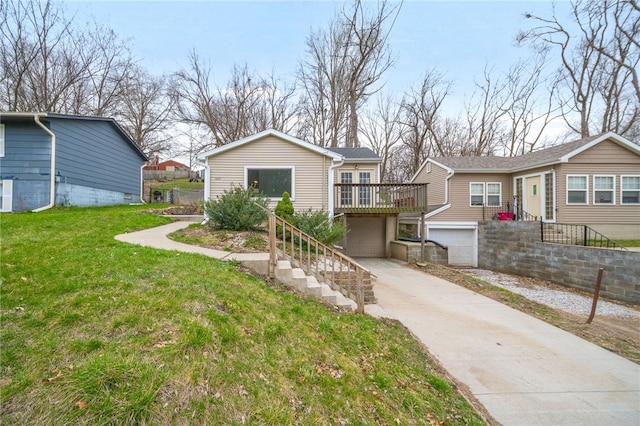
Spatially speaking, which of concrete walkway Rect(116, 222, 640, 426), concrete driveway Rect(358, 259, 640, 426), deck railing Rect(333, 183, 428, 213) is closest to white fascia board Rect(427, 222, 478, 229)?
deck railing Rect(333, 183, 428, 213)

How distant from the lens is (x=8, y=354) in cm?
233

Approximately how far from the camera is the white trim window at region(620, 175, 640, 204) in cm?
1200

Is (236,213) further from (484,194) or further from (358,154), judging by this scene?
(484,194)

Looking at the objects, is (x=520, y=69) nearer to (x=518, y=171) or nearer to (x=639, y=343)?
(x=518, y=171)

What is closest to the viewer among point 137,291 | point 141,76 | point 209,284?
point 137,291

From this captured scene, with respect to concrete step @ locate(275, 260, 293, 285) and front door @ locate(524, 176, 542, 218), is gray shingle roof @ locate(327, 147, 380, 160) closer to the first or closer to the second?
front door @ locate(524, 176, 542, 218)

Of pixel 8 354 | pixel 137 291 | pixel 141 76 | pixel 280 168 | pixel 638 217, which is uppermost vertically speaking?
pixel 141 76

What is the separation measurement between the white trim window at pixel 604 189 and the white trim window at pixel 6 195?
76.9 ft

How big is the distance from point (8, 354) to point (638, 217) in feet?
60.3

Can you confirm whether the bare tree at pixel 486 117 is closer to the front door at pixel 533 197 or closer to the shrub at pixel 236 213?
the front door at pixel 533 197

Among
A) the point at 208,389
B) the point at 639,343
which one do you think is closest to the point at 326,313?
the point at 208,389

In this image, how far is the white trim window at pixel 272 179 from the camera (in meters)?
11.1

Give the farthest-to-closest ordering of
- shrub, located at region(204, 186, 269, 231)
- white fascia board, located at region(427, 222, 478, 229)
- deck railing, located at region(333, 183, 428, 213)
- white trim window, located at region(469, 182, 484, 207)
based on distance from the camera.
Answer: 1. white trim window, located at region(469, 182, 484, 207)
2. white fascia board, located at region(427, 222, 478, 229)
3. deck railing, located at region(333, 183, 428, 213)
4. shrub, located at region(204, 186, 269, 231)

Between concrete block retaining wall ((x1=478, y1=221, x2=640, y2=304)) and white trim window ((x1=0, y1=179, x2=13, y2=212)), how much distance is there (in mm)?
20031
